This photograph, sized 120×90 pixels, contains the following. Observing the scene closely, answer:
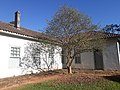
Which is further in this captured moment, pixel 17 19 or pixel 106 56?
pixel 106 56

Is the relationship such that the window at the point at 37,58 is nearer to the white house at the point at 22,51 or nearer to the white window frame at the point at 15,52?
the white house at the point at 22,51

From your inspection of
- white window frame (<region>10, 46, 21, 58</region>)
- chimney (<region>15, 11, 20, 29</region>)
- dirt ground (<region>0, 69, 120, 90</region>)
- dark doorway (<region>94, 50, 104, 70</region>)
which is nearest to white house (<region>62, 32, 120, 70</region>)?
dark doorway (<region>94, 50, 104, 70</region>)

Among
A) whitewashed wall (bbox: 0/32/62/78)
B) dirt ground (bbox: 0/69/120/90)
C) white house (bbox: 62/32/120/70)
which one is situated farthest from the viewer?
white house (bbox: 62/32/120/70)

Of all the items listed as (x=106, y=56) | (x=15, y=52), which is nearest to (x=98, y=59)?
(x=106, y=56)

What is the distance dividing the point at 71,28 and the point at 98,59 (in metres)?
5.86

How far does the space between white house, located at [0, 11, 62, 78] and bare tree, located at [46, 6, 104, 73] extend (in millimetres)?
1274

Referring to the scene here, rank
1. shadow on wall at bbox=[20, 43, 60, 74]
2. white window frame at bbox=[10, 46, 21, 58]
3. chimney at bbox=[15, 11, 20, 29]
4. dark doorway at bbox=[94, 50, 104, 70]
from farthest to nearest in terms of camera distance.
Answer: dark doorway at bbox=[94, 50, 104, 70] → chimney at bbox=[15, 11, 20, 29] → shadow on wall at bbox=[20, 43, 60, 74] → white window frame at bbox=[10, 46, 21, 58]

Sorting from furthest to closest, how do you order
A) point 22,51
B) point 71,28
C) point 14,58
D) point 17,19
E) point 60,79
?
point 17,19
point 22,51
point 14,58
point 71,28
point 60,79

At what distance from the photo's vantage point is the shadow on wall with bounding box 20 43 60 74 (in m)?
14.8

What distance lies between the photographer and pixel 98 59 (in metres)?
17.3

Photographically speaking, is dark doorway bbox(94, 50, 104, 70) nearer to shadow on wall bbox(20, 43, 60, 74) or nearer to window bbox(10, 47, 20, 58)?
shadow on wall bbox(20, 43, 60, 74)

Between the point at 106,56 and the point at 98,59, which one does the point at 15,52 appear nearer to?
the point at 98,59

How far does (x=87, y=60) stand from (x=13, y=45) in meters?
8.46

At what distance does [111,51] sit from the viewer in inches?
642
